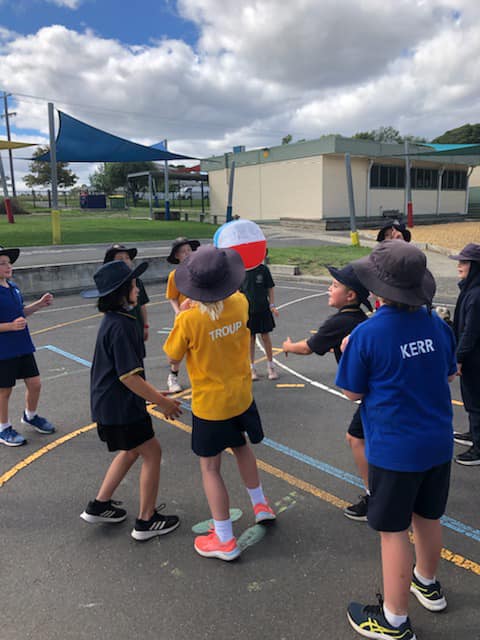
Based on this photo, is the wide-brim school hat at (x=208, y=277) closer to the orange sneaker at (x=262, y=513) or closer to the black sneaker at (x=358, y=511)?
the orange sneaker at (x=262, y=513)

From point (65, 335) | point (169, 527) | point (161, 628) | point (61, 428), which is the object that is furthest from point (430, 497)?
point (65, 335)

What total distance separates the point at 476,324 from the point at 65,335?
7177 millimetres

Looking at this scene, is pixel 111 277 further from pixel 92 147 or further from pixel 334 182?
pixel 334 182

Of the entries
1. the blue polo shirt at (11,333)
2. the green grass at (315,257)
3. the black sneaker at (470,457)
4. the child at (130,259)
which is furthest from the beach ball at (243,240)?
the green grass at (315,257)

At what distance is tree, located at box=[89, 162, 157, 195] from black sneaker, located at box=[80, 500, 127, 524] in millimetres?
59896

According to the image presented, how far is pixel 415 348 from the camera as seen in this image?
2.11 m

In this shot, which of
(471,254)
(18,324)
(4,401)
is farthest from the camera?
(4,401)

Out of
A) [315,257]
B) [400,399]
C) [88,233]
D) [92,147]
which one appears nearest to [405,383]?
[400,399]

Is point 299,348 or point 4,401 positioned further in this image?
point 4,401

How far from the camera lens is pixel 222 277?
8.87 feet

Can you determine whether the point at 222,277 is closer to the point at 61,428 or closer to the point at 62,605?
the point at 62,605

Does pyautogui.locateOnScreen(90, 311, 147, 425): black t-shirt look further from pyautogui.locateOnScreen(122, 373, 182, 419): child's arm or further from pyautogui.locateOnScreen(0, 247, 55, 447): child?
pyautogui.locateOnScreen(0, 247, 55, 447): child

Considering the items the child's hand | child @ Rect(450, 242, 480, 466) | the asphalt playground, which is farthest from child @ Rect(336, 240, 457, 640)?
the child's hand

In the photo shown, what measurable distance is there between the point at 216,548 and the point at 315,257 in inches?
593
